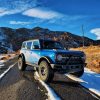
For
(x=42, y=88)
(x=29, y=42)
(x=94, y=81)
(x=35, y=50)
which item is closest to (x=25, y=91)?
(x=42, y=88)

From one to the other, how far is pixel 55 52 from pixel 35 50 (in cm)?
239

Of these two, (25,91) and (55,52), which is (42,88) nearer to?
(25,91)

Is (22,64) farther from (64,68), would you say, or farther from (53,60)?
(64,68)

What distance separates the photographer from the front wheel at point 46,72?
36.9 ft

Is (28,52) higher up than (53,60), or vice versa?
(28,52)

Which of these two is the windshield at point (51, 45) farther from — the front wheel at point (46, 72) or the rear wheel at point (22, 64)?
the rear wheel at point (22, 64)

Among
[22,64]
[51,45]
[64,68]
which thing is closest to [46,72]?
[64,68]

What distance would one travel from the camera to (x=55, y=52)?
11.3 m

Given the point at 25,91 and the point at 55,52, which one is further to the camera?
the point at 55,52

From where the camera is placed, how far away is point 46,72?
449 inches

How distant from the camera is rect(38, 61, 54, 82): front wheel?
11.2 metres

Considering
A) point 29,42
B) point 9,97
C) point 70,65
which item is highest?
point 29,42

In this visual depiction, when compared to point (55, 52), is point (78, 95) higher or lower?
lower

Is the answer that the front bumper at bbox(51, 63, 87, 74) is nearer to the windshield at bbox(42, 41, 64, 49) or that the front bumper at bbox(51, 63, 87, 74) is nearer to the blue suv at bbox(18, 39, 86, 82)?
the blue suv at bbox(18, 39, 86, 82)
